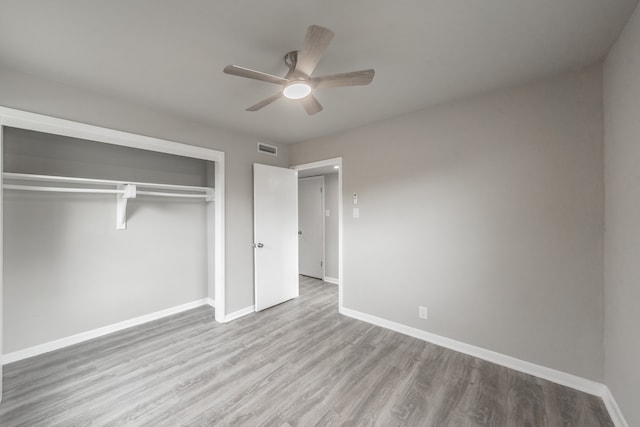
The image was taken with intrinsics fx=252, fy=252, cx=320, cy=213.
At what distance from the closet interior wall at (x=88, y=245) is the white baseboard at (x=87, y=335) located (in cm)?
5

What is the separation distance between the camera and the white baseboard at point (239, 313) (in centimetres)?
322

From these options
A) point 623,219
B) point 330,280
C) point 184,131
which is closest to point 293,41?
point 184,131

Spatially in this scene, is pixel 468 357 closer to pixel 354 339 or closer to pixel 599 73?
pixel 354 339

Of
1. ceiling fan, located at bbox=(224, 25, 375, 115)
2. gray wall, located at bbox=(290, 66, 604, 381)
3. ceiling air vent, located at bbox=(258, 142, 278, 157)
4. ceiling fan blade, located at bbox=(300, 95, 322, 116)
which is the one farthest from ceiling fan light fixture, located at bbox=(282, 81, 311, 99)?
ceiling air vent, located at bbox=(258, 142, 278, 157)

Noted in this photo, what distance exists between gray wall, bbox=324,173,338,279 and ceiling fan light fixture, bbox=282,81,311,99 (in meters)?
3.24

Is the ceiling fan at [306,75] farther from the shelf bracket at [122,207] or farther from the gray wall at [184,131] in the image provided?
the shelf bracket at [122,207]

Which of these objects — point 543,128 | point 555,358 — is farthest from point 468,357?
point 543,128

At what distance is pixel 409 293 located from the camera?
2836 mm

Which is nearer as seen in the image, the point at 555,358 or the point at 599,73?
the point at 599,73

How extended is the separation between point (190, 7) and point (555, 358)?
3.55 meters

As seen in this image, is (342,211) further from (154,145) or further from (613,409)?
(613,409)

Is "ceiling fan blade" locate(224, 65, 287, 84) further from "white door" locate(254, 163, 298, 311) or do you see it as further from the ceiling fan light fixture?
"white door" locate(254, 163, 298, 311)

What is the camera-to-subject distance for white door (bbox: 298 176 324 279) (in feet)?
17.0

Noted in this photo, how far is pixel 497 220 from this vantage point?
229 centimetres
